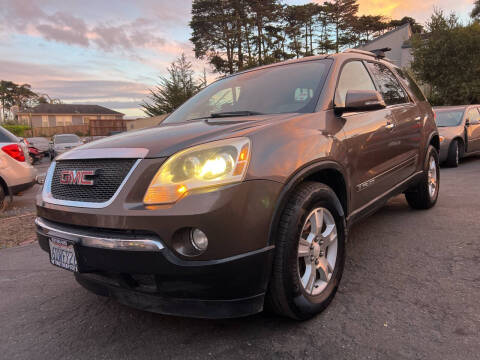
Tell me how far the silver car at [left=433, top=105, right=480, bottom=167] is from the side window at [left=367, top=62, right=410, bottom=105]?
17.4ft

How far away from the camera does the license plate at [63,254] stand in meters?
2.05

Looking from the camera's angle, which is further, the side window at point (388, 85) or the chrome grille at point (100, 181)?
the side window at point (388, 85)

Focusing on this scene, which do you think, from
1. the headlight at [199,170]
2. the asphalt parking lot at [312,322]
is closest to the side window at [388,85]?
the asphalt parking lot at [312,322]

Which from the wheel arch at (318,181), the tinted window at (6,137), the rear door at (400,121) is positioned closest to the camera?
the wheel arch at (318,181)

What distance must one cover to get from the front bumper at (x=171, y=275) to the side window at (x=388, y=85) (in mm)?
2496

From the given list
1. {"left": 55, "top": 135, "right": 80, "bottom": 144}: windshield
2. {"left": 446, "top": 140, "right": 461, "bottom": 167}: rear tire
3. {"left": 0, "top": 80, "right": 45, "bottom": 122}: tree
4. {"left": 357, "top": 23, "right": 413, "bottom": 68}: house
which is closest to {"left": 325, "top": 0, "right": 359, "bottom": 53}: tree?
{"left": 357, "top": 23, "right": 413, "bottom": 68}: house

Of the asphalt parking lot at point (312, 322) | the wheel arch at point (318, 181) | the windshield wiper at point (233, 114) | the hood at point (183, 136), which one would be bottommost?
the asphalt parking lot at point (312, 322)

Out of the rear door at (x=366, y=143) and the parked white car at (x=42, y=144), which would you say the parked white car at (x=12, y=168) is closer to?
the rear door at (x=366, y=143)

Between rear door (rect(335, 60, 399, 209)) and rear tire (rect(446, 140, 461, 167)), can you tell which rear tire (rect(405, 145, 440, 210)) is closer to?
rear door (rect(335, 60, 399, 209))

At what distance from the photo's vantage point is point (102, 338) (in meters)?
2.22

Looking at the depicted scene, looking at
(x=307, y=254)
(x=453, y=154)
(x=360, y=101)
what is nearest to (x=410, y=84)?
(x=360, y=101)

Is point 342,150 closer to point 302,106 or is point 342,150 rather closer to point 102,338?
point 302,106

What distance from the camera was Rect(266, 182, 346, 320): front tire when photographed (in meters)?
2.00

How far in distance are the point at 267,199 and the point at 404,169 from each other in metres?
2.42
